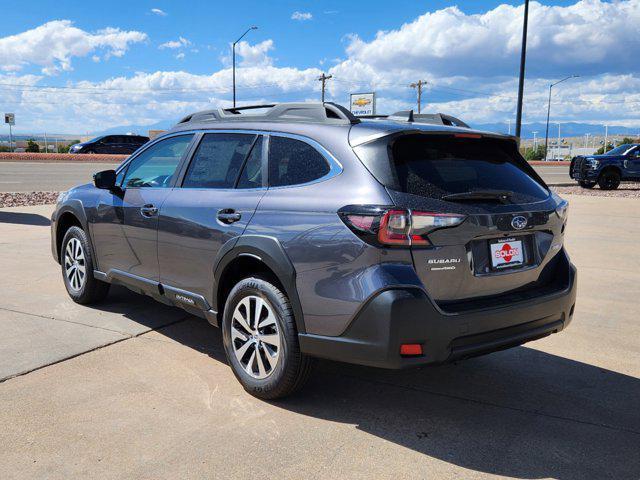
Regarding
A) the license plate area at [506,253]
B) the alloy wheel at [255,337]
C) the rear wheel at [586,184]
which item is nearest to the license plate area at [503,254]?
the license plate area at [506,253]

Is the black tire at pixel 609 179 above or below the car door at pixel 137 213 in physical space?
below

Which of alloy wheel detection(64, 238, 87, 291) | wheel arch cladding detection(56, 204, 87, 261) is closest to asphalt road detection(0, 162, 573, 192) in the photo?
wheel arch cladding detection(56, 204, 87, 261)

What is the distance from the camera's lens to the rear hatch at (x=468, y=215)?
327 centimetres

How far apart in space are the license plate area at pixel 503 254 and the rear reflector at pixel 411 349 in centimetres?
53

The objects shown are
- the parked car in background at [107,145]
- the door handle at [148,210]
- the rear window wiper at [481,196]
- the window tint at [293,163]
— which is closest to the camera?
the rear window wiper at [481,196]

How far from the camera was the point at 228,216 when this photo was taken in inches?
159

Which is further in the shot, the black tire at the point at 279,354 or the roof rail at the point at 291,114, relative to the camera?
the roof rail at the point at 291,114

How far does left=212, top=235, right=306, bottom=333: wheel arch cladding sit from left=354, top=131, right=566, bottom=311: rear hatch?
715mm

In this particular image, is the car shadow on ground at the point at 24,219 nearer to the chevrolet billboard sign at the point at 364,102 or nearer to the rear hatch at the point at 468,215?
the rear hatch at the point at 468,215

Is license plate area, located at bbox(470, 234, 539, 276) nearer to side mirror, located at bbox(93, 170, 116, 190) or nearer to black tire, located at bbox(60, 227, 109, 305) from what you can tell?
side mirror, located at bbox(93, 170, 116, 190)

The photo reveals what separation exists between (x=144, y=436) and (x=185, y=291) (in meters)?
1.28

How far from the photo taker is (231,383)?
13.6 feet

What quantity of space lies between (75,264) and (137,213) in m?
1.37

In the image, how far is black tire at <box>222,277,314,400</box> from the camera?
3.61 meters
